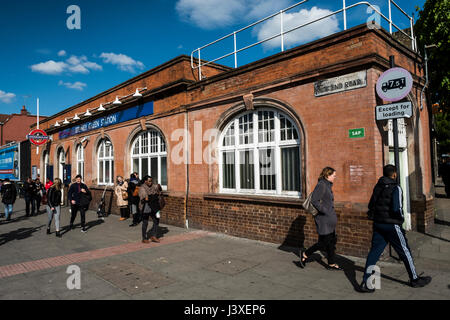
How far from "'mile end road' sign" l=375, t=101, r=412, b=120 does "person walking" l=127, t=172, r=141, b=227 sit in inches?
314

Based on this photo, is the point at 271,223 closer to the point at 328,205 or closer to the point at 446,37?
the point at 328,205

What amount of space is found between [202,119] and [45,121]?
1717 cm

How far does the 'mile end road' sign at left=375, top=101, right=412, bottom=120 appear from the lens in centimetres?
535

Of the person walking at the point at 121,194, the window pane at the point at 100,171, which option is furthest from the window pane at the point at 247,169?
the window pane at the point at 100,171

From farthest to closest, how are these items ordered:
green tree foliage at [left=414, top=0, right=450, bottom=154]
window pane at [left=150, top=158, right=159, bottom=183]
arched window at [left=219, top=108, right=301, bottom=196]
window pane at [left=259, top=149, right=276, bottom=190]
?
green tree foliage at [left=414, top=0, right=450, bottom=154], window pane at [left=150, top=158, right=159, bottom=183], window pane at [left=259, top=149, right=276, bottom=190], arched window at [left=219, top=108, right=301, bottom=196]

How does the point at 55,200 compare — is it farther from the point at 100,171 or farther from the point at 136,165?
the point at 100,171

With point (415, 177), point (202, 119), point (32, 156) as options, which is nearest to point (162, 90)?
point (202, 119)

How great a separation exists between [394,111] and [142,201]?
5976 millimetres

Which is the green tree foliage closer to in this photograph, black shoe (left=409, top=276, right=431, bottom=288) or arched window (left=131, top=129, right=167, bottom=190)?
black shoe (left=409, top=276, right=431, bottom=288)

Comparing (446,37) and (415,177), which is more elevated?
(446,37)

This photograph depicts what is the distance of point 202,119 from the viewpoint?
975cm

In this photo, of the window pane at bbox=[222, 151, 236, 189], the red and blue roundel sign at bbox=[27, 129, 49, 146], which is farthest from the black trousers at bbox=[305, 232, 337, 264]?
the red and blue roundel sign at bbox=[27, 129, 49, 146]

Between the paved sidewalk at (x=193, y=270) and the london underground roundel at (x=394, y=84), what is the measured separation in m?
3.08

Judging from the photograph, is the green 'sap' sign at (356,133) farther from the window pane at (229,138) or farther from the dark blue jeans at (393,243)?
the window pane at (229,138)
